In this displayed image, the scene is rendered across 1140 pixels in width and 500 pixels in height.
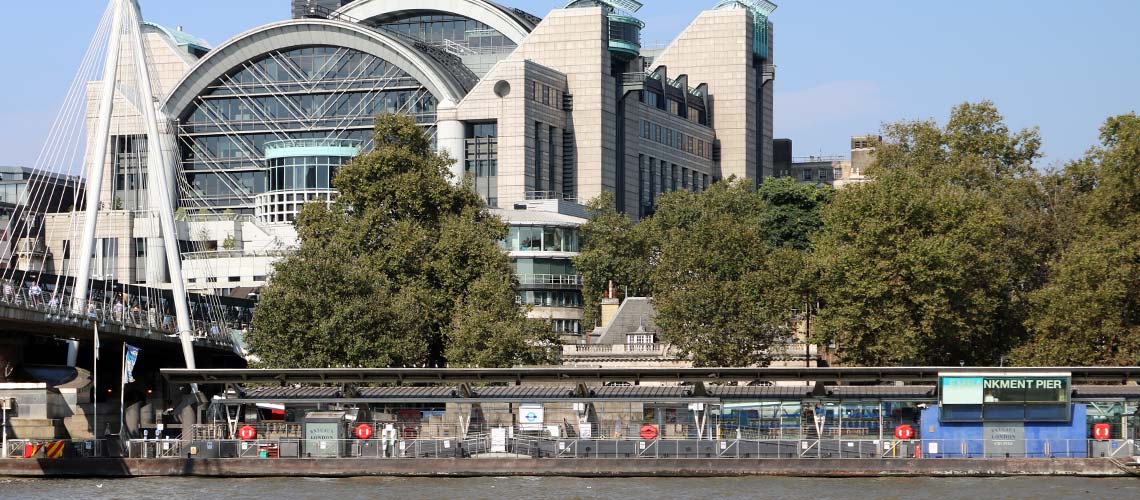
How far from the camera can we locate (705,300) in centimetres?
11481

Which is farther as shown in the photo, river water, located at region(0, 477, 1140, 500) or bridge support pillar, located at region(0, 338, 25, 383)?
bridge support pillar, located at region(0, 338, 25, 383)

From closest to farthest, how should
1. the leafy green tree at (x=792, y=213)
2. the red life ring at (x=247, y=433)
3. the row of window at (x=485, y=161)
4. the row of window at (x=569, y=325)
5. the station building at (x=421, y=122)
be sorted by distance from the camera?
1. the red life ring at (x=247, y=433)
2. the row of window at (x=569, y=325)
3. the leafy green tree at (x=792, y=213)
4. the station building at (x=421, y=122)
5. the row of window at (x=485, y=161)

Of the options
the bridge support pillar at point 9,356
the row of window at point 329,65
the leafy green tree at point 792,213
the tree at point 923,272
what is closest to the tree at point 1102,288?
the tree at point 923,272

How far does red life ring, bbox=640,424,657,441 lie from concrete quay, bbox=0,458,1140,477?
1535 mm

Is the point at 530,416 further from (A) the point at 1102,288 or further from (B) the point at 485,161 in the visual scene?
(B) the point at 485,161

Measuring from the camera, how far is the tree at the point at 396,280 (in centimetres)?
10344

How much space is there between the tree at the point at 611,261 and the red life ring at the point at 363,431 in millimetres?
70662

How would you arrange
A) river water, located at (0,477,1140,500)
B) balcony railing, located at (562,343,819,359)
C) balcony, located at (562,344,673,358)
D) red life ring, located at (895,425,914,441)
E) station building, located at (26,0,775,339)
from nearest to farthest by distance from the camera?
1. river water, located at (0,477,1140,500)
2. red life ring, located at (895,425,914,441)
3. balcony railing, located at (562,343,819,359)
4. balcony, located at (562,344,673,358)
5. station building, located at (26,0,775,339)

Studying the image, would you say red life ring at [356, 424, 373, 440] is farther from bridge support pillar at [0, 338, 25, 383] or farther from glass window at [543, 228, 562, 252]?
glass window at [543, 228, 562, 252]

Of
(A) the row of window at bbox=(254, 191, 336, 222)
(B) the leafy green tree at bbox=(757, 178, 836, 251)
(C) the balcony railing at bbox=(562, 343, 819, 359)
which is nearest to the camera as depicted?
(C) the balcony railing at bbox=(562, 343, 819, 359)

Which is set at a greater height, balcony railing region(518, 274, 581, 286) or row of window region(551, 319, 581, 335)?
balcony railing region(518, 274, 581, 286)

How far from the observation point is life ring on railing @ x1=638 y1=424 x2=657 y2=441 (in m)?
82.3

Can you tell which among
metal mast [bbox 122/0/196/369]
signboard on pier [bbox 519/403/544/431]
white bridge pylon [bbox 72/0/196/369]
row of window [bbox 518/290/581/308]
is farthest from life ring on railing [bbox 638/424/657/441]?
row of window [bbox 518/290/581/308]

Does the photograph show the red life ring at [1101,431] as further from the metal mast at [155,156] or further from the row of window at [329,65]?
the row of window at [329,65]
